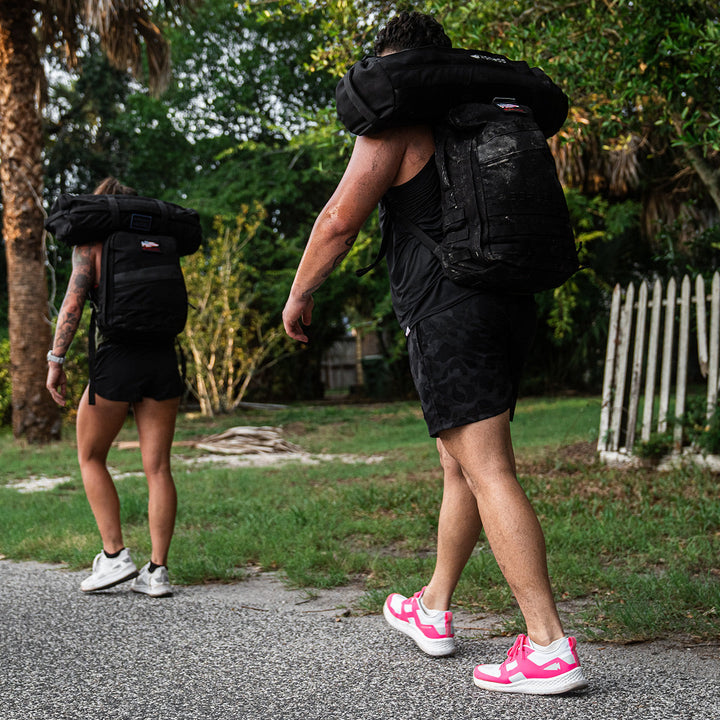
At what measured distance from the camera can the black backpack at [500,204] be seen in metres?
2.35

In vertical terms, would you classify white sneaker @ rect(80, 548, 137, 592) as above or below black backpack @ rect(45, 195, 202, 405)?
below

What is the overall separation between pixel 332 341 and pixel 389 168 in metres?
19.9

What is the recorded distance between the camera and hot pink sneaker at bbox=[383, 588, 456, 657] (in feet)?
8.96

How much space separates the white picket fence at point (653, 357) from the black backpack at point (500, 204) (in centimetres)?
469

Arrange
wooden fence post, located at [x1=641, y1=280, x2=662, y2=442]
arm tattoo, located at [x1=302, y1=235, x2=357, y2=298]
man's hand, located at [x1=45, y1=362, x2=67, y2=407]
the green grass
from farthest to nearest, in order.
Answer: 1. wooden fence post, located at [x1=641, y1=280, x2=662, y2=442]
2. man's hand, located at [x1=45, y1=362, x2=67, y2=407]
3. the green grass
4. arm tattoo, located at [x1=302, y1=235, x2=357, y2=298]

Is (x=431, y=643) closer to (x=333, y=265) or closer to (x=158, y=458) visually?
(x=333, y=265)

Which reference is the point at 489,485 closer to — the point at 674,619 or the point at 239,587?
→ the point at 674,619

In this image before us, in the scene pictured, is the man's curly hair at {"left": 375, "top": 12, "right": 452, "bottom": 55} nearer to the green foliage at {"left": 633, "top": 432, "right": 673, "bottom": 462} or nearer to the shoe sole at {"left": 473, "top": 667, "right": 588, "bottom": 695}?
the shoe sole at {"left": 473, "top": 667, "right": 588, "bottom": 695}

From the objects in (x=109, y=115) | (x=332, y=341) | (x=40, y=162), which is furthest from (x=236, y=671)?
(x=109, y=115)

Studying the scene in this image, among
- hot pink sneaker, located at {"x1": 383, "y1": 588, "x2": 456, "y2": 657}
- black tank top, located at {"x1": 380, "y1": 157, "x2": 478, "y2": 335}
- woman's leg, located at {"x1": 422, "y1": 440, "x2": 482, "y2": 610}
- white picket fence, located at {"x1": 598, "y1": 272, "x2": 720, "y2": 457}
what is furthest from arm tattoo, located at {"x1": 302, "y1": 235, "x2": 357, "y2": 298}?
white picket fence, located at {"x1": 598, "y1": 272, "x2": 720, "y2": 457}

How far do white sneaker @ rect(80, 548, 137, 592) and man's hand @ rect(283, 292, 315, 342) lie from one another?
173cm

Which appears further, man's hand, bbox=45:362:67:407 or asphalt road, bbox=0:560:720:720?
man's hand, bbox=45:362:67:407

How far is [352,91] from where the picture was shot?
2.37 m

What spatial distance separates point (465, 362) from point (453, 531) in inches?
26.4
